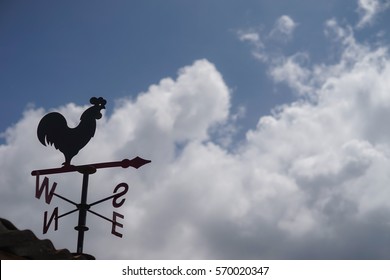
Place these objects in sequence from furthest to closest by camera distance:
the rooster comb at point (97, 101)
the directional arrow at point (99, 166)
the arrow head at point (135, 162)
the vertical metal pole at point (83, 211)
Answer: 1. the rooster comb at point (97, 101)
2. the arrow head at point (135, 162)
3. the directional arrow at point (99, 166)
4. the vertical metal pole at point (83, 211)

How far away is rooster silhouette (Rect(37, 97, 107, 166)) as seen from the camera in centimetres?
Answer: 721

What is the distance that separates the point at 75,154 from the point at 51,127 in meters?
0.78

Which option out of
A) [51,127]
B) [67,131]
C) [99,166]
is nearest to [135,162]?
[99,166]

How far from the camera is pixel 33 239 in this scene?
3908 mm

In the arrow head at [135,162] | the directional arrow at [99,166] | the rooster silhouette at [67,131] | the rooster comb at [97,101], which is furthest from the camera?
the rooster comb at [97,101]

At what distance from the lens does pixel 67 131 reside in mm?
7410

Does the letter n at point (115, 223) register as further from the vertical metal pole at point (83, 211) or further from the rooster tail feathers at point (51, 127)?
the rooster tail feathers at point (51, 127)

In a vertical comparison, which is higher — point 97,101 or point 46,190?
point 97,101

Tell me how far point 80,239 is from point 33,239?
164cm

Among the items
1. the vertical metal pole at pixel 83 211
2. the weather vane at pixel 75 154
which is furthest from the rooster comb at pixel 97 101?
Answer: the vertical metal pole at pixel 83 211

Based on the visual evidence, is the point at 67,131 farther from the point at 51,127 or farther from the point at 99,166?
the point at 99,166

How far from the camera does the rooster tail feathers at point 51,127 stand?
7359 millimetres

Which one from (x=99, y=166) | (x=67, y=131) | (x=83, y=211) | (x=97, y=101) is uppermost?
(x=97, y=101)

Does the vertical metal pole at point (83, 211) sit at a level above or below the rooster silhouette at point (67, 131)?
below
